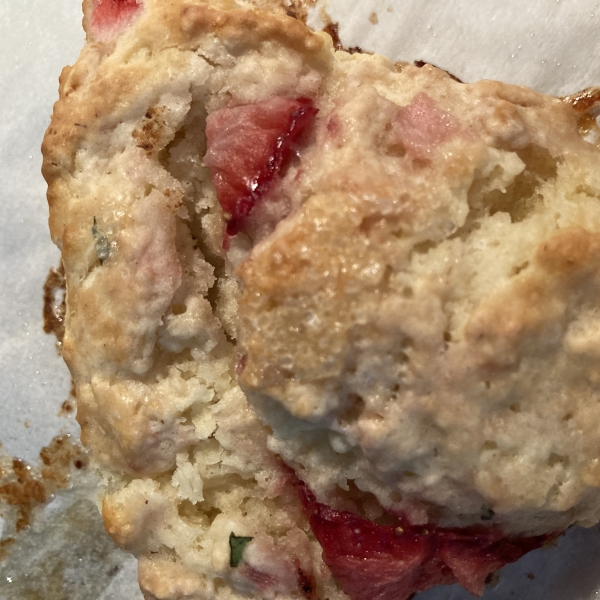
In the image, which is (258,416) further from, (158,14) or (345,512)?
(158,14)

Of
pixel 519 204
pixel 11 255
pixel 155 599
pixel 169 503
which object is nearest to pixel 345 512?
pixel 169 503

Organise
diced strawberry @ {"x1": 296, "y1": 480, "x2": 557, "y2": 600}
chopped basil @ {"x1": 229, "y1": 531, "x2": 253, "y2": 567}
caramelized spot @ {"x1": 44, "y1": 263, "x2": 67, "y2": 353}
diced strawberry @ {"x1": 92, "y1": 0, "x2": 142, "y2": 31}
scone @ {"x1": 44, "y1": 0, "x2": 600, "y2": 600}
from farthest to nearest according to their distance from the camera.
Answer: caramelized spot @ {"x1": 44, "y1": 263, "x2": 67, "y2": 353}
diced strawberry @ {"x1": 92, "y1": 0, "x2": 142, "y2": 31}
chopped basil @ {"x1": 229, "y1": 531, "x2": 253, "y2": 567}
diced strawberry @ {"x1": 296, "y1": 480, "x2": 557, "y2": 600}
scone @ {"x1": 44, "y1": 0, "x2": 600, "y2": 600}

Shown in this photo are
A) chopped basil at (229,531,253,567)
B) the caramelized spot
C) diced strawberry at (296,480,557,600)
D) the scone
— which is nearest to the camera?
the scone

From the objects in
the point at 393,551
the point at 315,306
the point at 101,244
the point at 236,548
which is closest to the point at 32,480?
the point at 236,548

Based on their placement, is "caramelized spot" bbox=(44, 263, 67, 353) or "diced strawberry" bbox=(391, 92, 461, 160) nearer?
"diced strawberry" bbox=(391, 92, 461, 160)

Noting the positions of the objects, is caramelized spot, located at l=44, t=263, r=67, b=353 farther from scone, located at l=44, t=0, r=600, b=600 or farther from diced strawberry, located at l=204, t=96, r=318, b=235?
diced strawberry, located at l=204, t=96, r=318, b=235

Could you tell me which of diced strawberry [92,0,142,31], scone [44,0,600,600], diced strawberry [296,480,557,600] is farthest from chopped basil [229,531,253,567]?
diced strawberry [92,0,142,31]

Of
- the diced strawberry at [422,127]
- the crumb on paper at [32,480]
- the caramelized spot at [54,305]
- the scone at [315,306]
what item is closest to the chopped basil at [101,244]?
the scone at [315,306]
